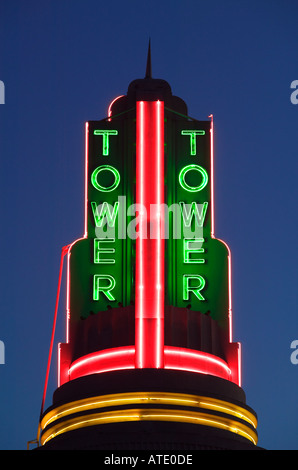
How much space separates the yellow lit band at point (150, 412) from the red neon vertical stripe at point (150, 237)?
105 cm

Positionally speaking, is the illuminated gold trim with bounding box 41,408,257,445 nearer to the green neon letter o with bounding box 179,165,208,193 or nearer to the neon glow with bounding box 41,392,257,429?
the neon glow with bounding box 41,392,257,429

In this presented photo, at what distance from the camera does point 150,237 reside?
102 ft

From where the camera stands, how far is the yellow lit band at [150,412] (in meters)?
29.1

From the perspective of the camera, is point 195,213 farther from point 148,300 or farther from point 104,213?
point 148,300

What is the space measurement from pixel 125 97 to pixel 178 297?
6.93 metres

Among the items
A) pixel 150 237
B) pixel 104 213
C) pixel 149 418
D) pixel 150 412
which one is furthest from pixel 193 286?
pixel 149 418

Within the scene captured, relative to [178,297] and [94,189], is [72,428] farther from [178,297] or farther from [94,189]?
[94,189]

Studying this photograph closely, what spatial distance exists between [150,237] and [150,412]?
4.97 meters

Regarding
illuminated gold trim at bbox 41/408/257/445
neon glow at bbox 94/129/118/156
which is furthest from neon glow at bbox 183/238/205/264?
illuminated gold trim at bbox 41/408/257/445

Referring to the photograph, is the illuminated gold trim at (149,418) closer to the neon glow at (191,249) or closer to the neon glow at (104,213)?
the neon glow at (191,249)

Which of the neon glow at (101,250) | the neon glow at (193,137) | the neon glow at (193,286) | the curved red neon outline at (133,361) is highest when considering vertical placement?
the neon glow at (193,137)

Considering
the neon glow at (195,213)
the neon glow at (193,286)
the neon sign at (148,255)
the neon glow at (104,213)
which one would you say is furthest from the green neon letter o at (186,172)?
the neon glow at (193,286)

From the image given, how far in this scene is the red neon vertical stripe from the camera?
98.5 ft
